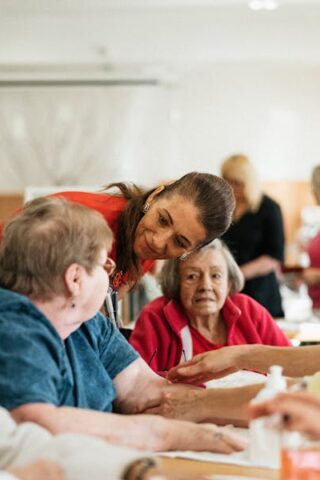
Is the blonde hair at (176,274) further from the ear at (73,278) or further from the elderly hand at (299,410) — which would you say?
the elderly hand at (299,410)

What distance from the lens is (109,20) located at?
258 inches

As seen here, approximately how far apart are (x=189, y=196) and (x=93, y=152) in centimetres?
525

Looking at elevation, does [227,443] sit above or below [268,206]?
below

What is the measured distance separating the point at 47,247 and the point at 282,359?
81 cm

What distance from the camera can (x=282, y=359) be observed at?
2.12m

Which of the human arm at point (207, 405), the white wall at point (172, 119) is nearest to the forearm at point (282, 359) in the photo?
the human arm at point (207, 405)

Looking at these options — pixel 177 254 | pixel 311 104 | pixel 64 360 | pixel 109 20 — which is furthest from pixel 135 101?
pixel 64 360

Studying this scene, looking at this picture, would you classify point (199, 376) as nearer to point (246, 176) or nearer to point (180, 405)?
point (180, 405)

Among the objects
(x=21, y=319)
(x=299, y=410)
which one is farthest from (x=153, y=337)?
(x=299, y=410)

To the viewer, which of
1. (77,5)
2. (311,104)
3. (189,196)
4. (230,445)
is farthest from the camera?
(311,104)

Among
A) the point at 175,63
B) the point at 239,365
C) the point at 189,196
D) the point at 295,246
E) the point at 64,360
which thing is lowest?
the point at 295,246

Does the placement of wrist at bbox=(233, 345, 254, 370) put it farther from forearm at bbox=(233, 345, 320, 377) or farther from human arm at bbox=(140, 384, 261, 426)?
human arm at bbox=(140, 384, 261, 426)

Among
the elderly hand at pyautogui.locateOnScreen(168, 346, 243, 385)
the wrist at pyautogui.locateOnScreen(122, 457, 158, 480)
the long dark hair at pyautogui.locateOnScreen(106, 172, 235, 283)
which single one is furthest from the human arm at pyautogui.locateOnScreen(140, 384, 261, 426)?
the wrist at pyautogui.locateOnScreen(122, 457, 158, 480)

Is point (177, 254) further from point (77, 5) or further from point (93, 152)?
point (93, 152)
